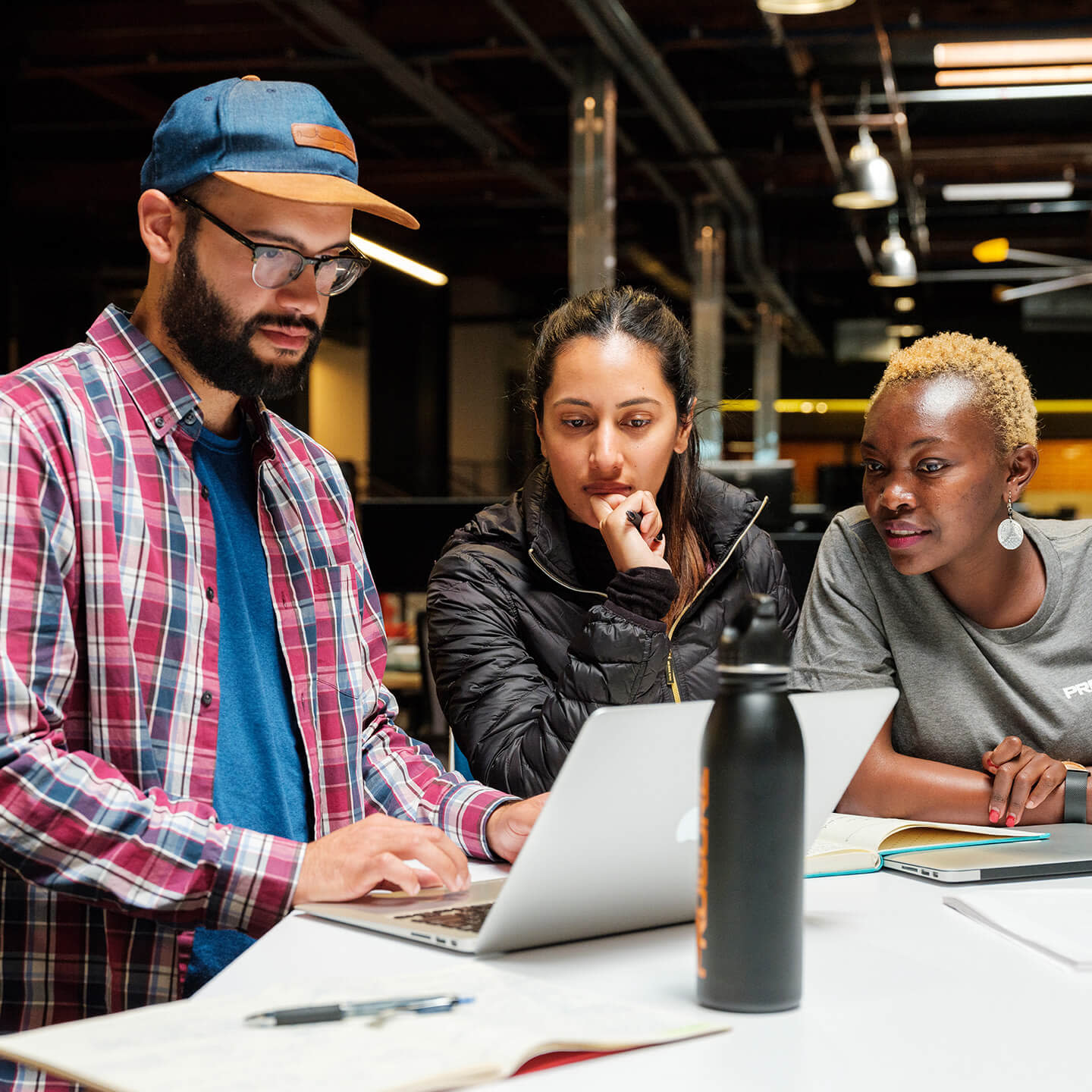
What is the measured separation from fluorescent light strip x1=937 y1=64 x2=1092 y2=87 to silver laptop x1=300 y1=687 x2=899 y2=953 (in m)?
8.15

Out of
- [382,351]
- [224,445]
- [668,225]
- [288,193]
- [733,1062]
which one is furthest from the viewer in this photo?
[382,351]

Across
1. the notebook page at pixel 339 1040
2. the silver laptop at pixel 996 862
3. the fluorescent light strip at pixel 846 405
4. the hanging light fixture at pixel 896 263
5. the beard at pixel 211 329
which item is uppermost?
the hanging light fixture at pixel 896 263

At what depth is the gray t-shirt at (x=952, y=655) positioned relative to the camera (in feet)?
6.29

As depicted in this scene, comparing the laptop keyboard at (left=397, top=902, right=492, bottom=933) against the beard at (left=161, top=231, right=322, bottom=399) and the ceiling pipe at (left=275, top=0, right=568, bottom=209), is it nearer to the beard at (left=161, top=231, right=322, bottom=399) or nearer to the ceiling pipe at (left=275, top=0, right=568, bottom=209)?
the beard at (left=161, top=231, right=322, bottom=399)


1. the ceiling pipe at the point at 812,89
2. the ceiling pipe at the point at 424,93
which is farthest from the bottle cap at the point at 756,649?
the ceiling pipe at the point at 812,89

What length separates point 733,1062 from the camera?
795mm

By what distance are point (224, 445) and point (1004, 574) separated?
1185 mm

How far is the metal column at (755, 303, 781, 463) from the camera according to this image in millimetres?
14234

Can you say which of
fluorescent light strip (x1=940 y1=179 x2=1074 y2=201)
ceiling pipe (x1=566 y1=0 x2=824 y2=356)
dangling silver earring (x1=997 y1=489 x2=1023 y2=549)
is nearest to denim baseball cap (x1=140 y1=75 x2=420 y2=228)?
dangling silver earring (x1=997 y1=489 x2=1023 y2=549)

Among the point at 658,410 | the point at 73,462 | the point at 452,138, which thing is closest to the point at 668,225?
the point at 452,138

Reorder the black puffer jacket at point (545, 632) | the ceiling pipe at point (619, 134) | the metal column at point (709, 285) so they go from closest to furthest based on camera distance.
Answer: the black puffer jacket at point (545, 632), the ceiling pipe at point (619, 134), the metal column at point (709, 285)

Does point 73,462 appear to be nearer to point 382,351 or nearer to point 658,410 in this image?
point 658,410

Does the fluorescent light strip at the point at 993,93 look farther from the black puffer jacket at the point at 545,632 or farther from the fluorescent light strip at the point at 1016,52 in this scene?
the black puffer jacket at the point at 545,632

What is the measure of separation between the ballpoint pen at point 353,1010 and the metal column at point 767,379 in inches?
526
